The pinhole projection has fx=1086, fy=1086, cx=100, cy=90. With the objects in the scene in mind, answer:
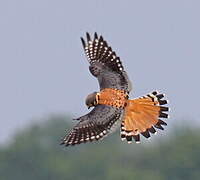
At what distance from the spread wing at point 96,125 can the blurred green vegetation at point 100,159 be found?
3236 centimetres

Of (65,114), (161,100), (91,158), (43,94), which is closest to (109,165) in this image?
(91,158)

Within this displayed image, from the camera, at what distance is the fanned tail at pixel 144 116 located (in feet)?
35.4

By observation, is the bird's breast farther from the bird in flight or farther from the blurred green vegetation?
the blurred green vegetation

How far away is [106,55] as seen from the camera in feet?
36.2

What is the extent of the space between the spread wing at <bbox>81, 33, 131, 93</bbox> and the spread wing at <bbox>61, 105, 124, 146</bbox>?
0.27 meters

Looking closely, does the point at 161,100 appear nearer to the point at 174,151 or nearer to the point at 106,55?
the point at 106,55

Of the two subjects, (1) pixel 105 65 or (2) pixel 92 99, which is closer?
(2) pixel 92 99

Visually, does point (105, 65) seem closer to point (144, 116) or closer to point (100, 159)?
point (144, 116)

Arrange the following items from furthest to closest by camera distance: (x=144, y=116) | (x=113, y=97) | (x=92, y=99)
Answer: (x=144, y=116)
(x=92, y=99)
(x=113, y=97)

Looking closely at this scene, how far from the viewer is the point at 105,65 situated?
10961 mm

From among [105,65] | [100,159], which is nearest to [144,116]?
[105,65]

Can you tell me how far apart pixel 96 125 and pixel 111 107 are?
257mm

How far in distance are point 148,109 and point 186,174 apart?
3391 cm

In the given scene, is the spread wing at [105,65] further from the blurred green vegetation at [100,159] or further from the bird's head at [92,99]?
the blurred green vegetation at [100,159]
